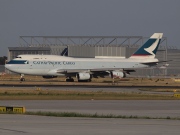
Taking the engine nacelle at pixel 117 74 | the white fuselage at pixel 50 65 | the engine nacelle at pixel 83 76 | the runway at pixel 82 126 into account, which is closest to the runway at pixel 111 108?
the runway at pixel 82 126

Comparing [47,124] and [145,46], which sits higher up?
[145,46]

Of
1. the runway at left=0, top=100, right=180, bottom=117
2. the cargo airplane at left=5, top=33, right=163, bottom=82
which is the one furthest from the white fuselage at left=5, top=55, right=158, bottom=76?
the runway at left=0, top=100, right=180, bottom=117

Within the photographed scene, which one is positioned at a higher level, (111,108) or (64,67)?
(64,67)

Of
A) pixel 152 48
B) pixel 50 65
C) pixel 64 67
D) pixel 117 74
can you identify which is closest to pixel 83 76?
pixel 64 67

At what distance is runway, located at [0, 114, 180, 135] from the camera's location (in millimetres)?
20922

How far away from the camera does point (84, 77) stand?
3440 inches

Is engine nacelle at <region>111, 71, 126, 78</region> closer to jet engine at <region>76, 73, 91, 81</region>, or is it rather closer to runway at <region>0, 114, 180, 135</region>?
jet engine at <region>76, 73, 91, 81</region>

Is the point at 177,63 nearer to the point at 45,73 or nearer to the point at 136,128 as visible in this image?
the point at 45,73

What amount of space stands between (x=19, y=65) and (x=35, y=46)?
74534 millimetres

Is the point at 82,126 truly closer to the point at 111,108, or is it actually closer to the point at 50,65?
the point at 111,108

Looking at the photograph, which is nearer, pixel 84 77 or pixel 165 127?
pixel 165 127

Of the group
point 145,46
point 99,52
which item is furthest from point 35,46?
point 145,46

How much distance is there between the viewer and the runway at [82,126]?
20922 mm

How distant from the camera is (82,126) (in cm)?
2333
